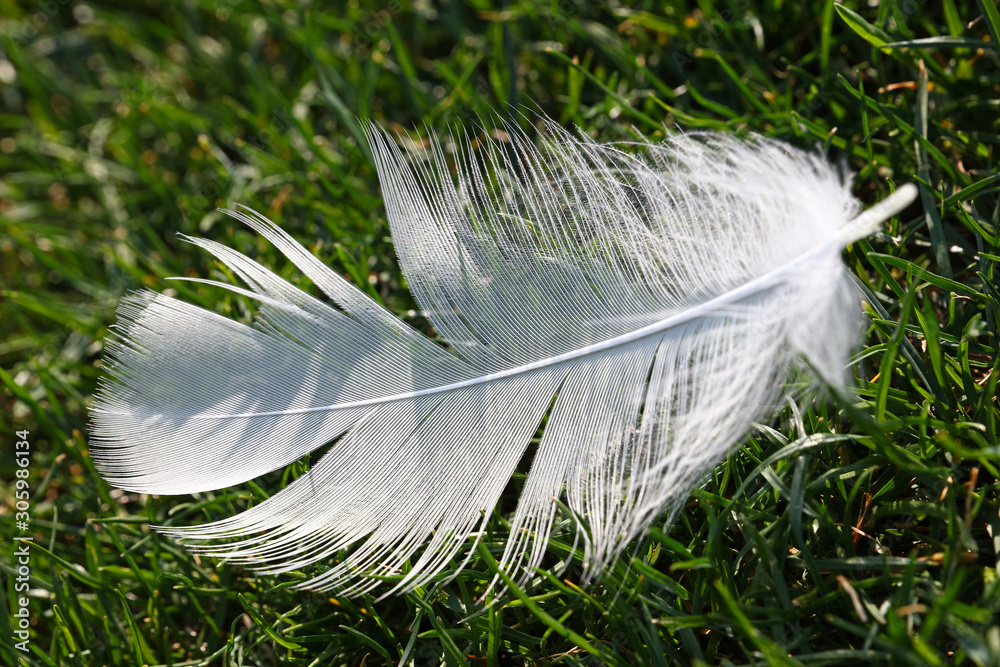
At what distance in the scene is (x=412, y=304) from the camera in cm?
234

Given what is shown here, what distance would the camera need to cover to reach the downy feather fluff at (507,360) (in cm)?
166

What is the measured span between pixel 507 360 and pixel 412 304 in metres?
0.61

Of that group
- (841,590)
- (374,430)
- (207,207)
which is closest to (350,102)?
(207,207)

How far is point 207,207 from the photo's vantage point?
2.80 meters

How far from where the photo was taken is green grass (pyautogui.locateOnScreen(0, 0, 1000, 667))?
166cm

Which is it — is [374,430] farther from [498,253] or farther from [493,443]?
[498,253]

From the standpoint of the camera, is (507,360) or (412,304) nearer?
(507,360)

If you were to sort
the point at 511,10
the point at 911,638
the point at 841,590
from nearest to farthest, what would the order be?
the point at 911,638
the point at 841,590
the point at 511,10

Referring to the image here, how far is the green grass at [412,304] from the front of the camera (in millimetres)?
1661

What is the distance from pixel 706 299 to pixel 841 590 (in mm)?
766

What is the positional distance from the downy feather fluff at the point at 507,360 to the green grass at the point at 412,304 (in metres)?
0.17

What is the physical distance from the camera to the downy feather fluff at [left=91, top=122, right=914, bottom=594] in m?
1.66

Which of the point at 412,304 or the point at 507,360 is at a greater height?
the point at 412,304

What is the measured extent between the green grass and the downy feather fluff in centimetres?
17
